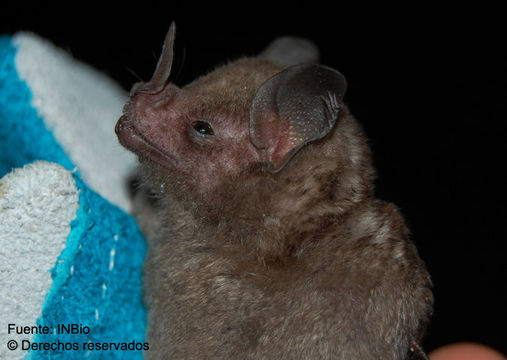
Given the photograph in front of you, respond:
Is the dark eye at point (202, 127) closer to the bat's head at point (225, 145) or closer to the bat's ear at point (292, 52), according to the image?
the bat's head at point (225, 145)

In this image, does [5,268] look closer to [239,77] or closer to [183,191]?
[183,191]

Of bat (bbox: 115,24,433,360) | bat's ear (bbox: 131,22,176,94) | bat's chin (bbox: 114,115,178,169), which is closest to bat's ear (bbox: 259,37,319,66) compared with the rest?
bat (bbox: 115,24,433,360)

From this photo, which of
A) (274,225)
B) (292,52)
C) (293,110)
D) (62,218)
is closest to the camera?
(62,218)

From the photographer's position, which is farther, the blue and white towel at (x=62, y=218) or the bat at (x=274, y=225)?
the bat at (x=274, y=225)

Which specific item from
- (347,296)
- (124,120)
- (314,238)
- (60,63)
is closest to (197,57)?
(60,63)

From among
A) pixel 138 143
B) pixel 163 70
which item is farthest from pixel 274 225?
pixel 163 70

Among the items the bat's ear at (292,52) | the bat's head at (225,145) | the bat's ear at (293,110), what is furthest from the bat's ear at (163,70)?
the bat's ear at (292,52)

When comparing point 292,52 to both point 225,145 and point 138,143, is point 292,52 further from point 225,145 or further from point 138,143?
point 138,143
